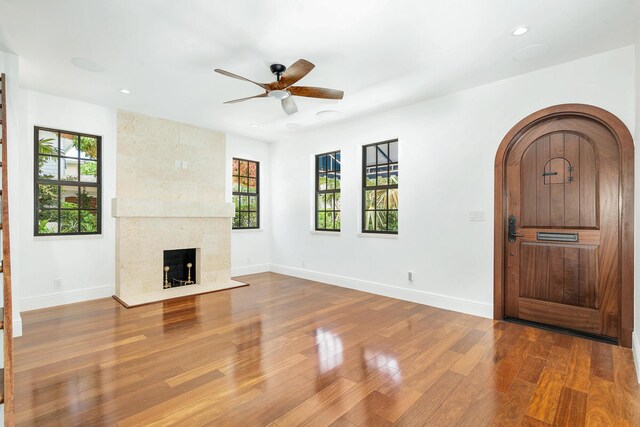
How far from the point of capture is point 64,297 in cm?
438

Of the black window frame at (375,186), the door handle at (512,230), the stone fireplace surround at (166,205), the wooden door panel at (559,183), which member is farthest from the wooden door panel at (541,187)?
the stone fireplace surround at (166,205)

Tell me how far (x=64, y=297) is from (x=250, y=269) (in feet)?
9.69

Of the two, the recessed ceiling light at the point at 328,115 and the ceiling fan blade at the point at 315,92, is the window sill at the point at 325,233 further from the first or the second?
the ceiling fan blade at the point at 315,92

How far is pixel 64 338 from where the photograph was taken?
3.20 m

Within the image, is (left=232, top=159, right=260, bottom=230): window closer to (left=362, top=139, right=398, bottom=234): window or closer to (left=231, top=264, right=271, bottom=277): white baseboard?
(left=231, top=264, right=271, bottom=277): white baseboard

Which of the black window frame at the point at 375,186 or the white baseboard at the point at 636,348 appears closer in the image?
the white baseboard at the point at 636,348

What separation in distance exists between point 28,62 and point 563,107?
5539 mm

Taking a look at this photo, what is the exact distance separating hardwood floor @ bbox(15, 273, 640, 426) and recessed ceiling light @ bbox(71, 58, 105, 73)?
109 inches

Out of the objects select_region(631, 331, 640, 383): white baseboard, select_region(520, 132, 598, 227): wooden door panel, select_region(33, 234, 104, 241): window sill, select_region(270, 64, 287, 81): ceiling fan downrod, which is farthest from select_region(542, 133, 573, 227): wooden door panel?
select_region(33, 234, 104, 241): window sill

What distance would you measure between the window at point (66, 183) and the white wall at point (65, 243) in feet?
0.40

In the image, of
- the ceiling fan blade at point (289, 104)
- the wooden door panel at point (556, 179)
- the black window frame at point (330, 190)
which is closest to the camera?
the wooden door panel at point (556, 179)

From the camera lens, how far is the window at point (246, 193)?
6.44 meters

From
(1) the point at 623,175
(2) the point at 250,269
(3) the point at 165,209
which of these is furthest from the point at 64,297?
(1) the point at 623,175

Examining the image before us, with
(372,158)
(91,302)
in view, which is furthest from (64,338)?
(372,158)
